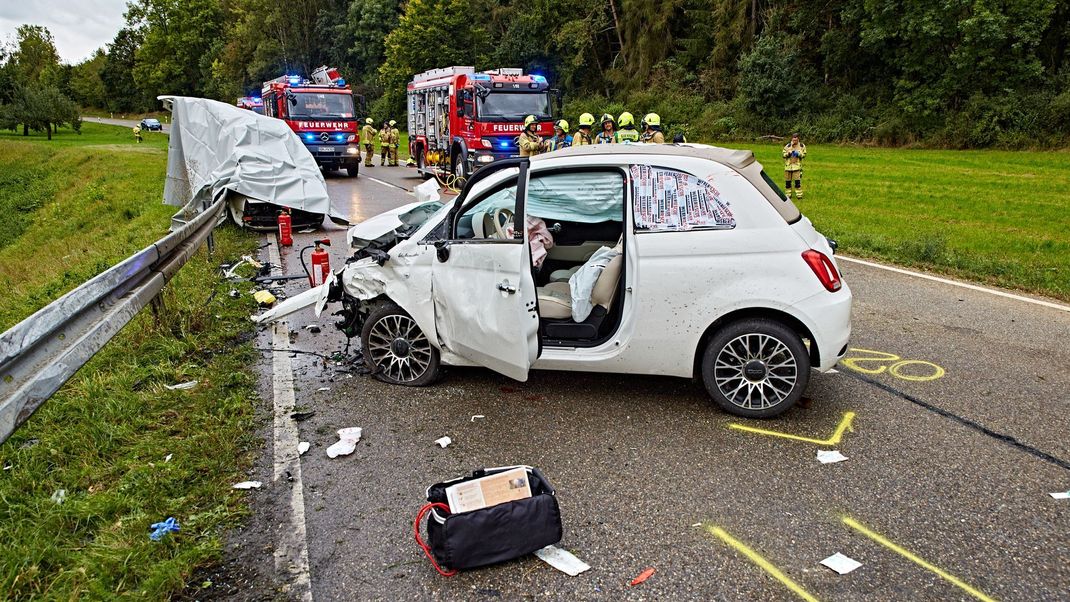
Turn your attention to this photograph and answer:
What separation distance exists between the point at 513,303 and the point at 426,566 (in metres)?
1.76

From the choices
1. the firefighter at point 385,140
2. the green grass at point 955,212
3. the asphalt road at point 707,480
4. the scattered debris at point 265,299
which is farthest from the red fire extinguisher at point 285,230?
the firefighter at point 385,140

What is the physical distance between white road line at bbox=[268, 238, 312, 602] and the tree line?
110ft

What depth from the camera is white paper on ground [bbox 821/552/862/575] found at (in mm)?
3367

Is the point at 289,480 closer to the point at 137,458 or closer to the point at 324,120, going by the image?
the point at 137,458

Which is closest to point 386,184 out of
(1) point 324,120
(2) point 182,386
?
(1) point 324,120

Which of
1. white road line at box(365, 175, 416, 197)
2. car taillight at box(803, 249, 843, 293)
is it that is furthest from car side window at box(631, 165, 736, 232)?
white road line at box(365, 175, 416, 197)

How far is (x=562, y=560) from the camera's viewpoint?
347 centimetres

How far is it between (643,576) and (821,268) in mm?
2423

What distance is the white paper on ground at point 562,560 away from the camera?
11.1ft

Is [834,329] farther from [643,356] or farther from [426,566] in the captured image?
[426,566]

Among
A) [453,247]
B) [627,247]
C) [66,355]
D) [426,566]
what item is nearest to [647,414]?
[627,247]

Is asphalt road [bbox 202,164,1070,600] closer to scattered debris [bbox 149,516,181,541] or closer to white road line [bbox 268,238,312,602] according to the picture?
white road line [bbox 268,238,312,602]

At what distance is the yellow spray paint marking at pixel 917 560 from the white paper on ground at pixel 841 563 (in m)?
0.23

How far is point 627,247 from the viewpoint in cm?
502
